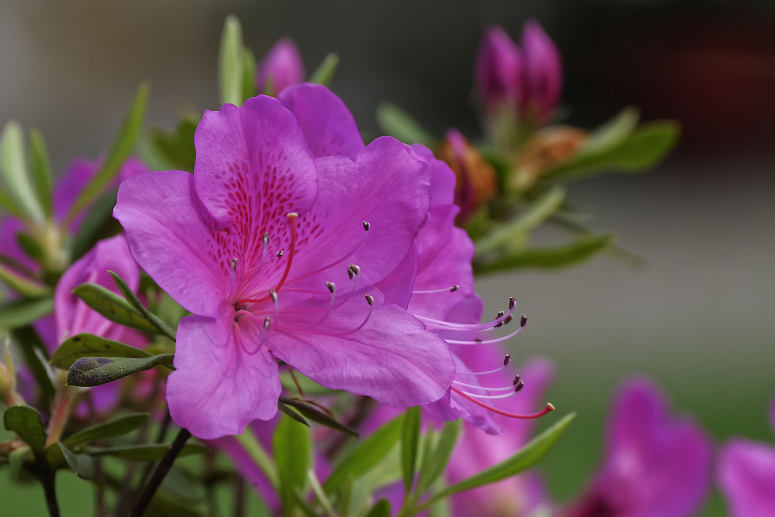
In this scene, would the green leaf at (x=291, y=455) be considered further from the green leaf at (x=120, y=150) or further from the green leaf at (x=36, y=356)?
the green leaf at (x=120, y=150)

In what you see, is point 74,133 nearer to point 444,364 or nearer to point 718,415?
point 718,415

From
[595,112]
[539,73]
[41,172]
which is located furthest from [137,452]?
[595,112]

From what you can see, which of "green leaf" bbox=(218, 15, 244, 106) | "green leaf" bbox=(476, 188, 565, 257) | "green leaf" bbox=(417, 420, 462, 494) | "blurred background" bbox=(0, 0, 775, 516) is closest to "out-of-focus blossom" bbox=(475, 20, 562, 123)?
"green leaf" bbox=(476, 188, 565, 257)

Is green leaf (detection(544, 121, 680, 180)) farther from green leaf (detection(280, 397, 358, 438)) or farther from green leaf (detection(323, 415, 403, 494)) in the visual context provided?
green leaf (detection(280, 397, 358, 438))

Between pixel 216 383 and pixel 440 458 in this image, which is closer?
pixel 216 383

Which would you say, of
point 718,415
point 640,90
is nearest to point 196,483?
point 718,415

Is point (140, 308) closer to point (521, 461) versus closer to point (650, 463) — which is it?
point (521, 461)

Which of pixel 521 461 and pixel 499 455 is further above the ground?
pixel 521 461
